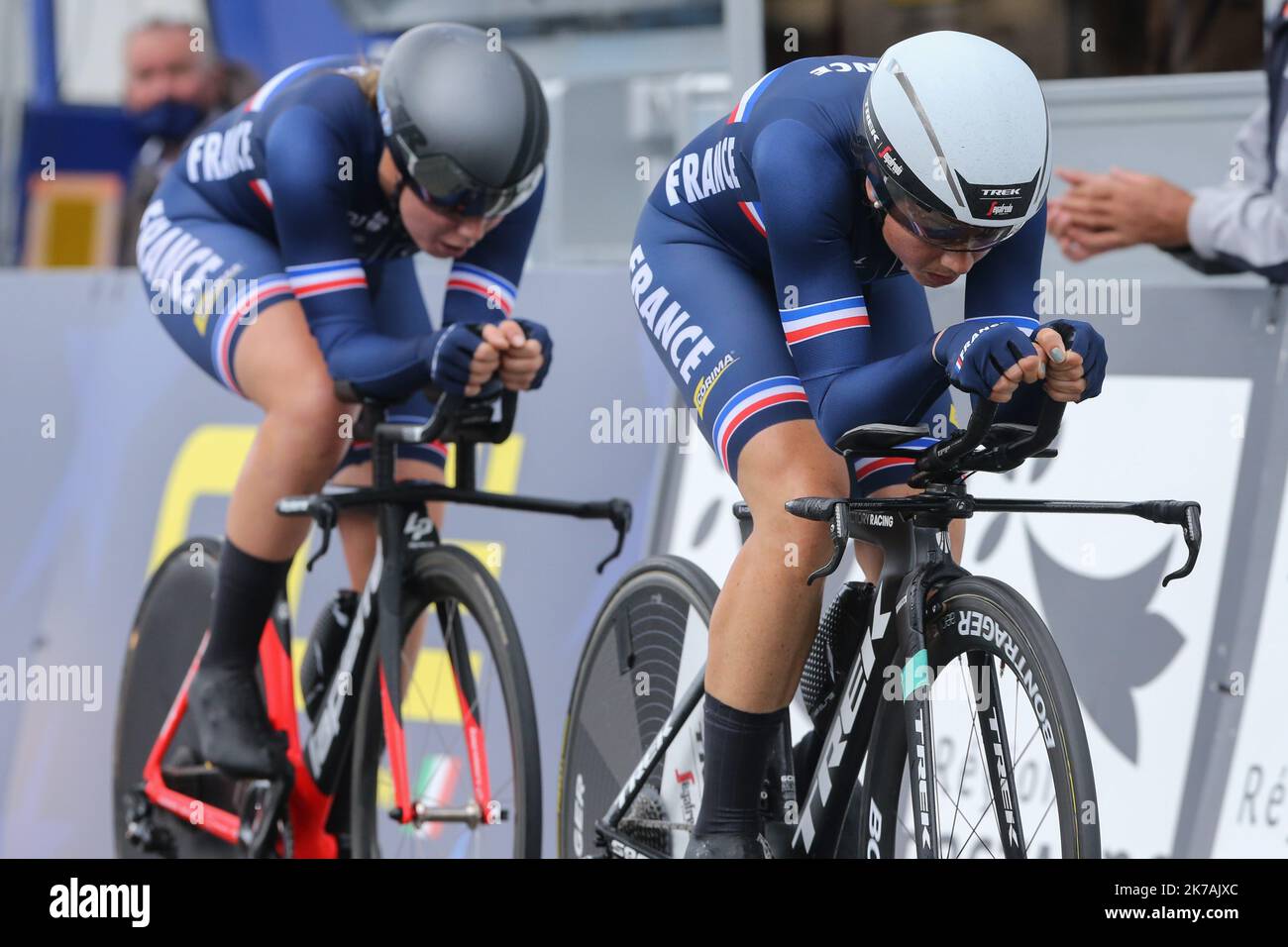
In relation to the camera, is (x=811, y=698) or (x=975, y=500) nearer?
(x=975, y=500)

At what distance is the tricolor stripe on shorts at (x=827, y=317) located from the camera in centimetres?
320

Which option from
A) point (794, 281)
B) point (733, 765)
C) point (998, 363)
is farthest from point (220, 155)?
point (998, 363)

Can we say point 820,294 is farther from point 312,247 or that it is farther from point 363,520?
point 363,520

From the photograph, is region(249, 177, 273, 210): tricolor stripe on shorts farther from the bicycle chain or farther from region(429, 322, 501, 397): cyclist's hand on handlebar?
the bicycle chain

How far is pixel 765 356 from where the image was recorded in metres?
3.48

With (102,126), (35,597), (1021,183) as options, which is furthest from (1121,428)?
(102,126)

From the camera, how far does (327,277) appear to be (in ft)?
13.4

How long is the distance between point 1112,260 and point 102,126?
853cm

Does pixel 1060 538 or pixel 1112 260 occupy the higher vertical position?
pixel 1112 260

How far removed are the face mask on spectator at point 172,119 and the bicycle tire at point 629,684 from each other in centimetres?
544

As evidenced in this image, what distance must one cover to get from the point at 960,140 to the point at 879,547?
2.49ft

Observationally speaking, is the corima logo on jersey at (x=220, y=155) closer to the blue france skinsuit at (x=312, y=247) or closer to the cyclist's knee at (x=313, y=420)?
the blue france skinsuit at (x=312, y=247)
